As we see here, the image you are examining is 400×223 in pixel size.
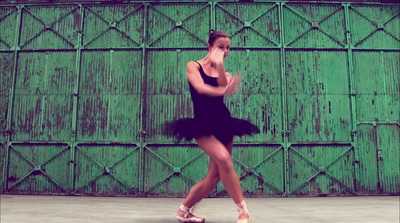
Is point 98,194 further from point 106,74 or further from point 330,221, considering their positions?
point 330,221

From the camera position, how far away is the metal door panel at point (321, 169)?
688 centimetres

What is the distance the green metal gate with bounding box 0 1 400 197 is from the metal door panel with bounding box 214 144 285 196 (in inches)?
0.9

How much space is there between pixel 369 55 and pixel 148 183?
6.17 meters

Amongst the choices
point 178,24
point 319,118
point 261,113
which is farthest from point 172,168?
point 319,118

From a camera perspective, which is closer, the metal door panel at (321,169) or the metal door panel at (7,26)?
the metal door panel at (321,169)

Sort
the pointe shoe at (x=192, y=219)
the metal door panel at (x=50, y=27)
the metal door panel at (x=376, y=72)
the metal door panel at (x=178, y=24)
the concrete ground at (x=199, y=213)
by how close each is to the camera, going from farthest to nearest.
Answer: the metal door panel at (x=50, y=27)
the metal door panel at (x=178, y=24)
the metal door panel at (x=376, y=72)
the concrete ground at (x=199, y=213)
the pointe shoe at (x=192, y=219)

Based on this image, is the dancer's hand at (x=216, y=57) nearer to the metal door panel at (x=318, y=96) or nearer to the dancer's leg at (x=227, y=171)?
the dancer's leg at (x=227, y=171)

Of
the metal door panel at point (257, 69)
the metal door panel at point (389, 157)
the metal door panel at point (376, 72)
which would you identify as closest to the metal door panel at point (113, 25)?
the metal door panel at point (257, 69)

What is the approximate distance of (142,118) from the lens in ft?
23.2

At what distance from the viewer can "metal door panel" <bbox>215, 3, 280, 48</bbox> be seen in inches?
291

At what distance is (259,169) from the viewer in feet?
22.7

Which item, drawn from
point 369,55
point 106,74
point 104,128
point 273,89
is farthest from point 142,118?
point 369,55

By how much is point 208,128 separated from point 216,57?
2.07ft

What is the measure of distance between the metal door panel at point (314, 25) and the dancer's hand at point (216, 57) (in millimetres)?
5127
